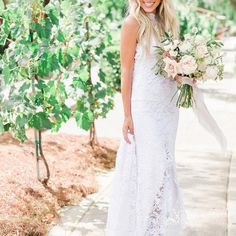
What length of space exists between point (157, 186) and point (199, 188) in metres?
1.90

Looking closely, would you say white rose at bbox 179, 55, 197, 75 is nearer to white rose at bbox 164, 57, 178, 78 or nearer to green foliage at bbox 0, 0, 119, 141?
white rose at bbox 164, 57, 178, 78

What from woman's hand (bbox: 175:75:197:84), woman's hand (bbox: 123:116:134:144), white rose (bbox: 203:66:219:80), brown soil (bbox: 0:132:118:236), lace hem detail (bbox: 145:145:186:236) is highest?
white rose (bbox: 203:66:219:80)

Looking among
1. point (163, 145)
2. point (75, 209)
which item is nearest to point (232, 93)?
point (75, 209)

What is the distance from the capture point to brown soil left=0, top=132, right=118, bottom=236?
4.34m

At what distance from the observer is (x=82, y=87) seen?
5473mm

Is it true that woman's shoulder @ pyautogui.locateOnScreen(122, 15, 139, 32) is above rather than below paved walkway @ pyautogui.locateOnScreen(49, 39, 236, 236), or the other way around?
above

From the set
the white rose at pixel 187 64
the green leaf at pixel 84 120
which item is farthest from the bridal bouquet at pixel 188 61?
the green leaf at pixel 84 120

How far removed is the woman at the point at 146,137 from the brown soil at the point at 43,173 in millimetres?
897

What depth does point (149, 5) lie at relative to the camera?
336 centimetres

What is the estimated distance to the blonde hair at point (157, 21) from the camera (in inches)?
131

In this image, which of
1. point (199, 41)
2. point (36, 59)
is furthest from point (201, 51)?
point (36, 59)

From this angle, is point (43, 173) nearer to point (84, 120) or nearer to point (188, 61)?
point (84, 120)

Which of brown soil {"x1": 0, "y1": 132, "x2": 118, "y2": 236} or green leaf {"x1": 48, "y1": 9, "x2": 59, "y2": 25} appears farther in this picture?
green leaf {"x1": 48, "y1": 9, "x2": 59, "y2": 25}

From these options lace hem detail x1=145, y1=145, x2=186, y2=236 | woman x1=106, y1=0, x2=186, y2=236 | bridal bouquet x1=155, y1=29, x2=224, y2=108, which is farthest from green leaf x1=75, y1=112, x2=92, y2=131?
bridal bouquet x1=155, y1=29, x2=224, y2=108
